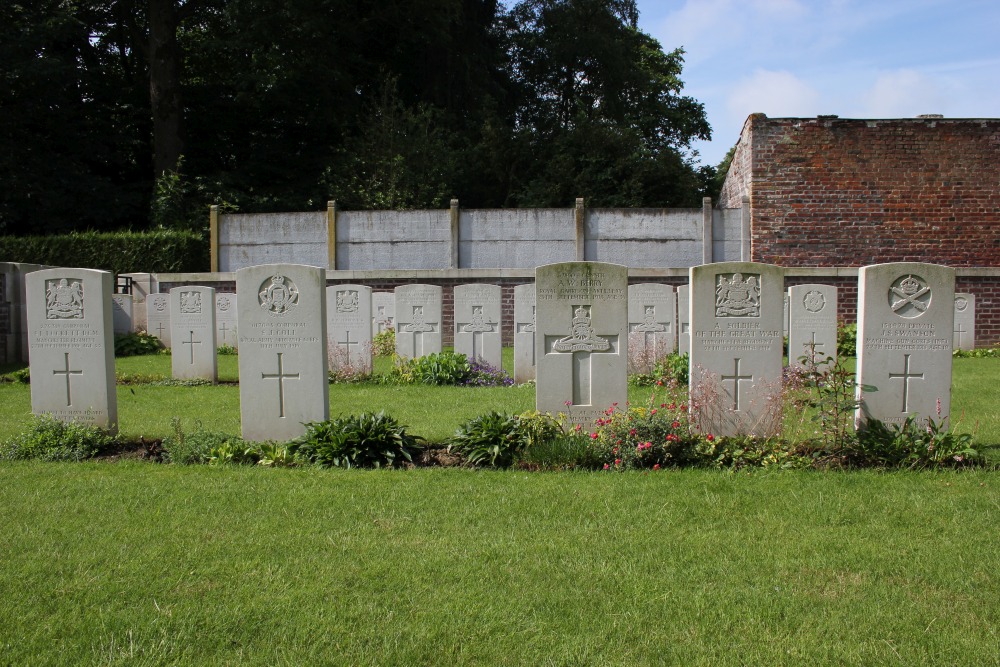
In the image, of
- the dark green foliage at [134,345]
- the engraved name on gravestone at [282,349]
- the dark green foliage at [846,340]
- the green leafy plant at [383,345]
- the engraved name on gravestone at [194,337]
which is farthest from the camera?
the dark green foliage at [134,345]

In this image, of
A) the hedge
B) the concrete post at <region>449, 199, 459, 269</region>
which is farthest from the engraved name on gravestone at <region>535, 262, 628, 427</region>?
the hedge

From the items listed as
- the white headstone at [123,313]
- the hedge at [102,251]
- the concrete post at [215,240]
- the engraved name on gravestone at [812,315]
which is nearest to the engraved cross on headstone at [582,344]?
the engraved name on gravestone at [812,315]

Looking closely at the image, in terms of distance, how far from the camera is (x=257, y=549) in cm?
393

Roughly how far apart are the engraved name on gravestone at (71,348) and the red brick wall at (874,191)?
530 inches

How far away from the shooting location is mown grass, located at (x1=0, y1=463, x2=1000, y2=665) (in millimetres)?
2945

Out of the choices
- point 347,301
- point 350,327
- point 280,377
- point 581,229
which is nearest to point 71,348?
point 280,377

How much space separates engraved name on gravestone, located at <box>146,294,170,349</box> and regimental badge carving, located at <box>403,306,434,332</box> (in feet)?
24.7

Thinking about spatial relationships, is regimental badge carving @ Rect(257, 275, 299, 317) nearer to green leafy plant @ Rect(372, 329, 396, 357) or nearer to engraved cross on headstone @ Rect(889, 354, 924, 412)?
engraved cross on headstone @ Rect(889, 354, 924, 412)

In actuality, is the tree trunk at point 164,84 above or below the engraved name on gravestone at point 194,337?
above

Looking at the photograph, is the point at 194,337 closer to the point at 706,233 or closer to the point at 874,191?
the point at 706,233

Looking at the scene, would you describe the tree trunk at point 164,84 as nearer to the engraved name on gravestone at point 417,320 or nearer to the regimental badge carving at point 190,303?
the regimental badge carving at point 190,303

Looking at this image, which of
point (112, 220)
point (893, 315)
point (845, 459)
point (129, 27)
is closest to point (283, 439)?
point (845, 459)

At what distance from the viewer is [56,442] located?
618 centimetres

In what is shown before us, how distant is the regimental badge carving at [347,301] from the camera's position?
11.4m
